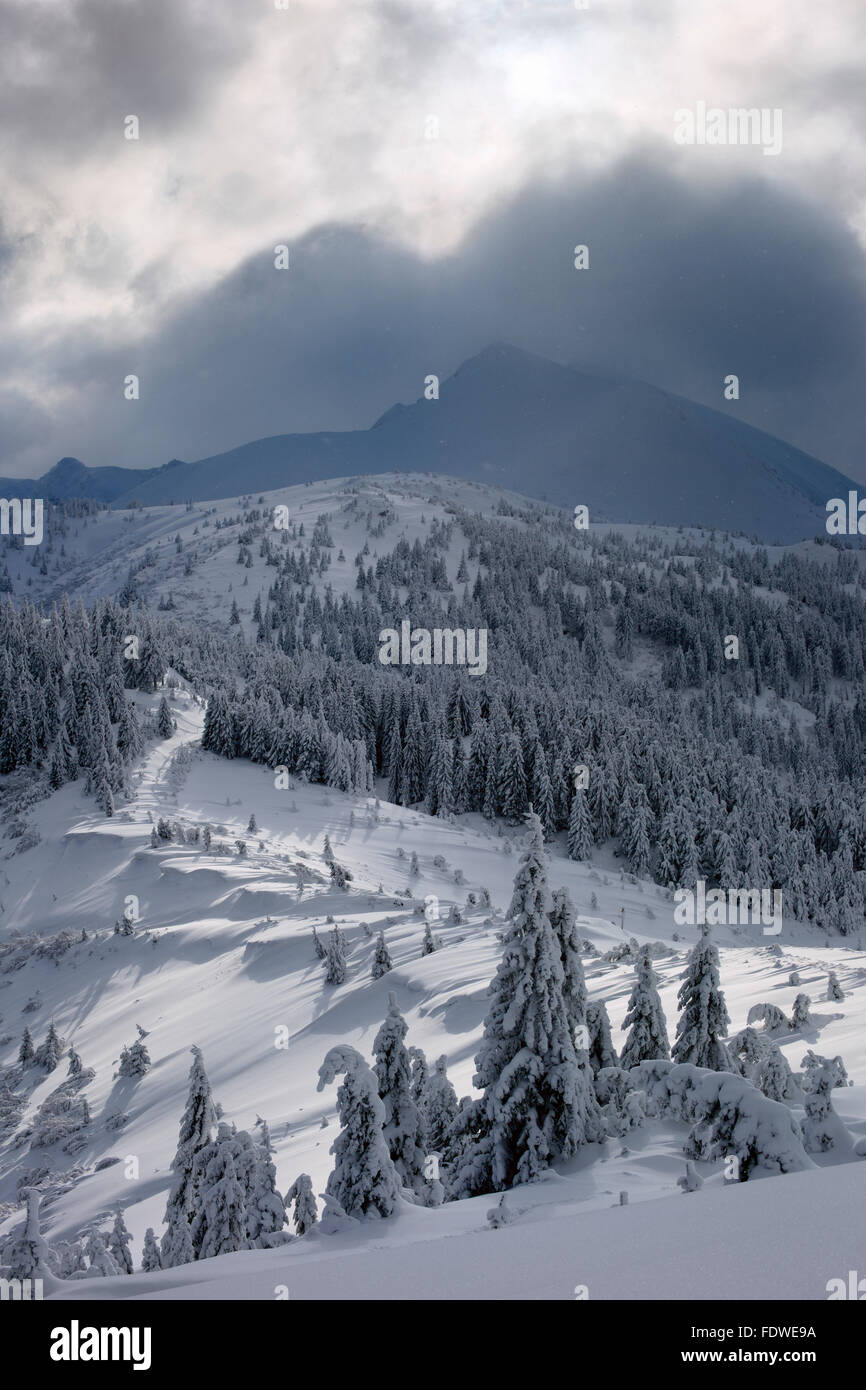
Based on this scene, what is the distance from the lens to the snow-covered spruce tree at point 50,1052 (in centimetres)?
2752

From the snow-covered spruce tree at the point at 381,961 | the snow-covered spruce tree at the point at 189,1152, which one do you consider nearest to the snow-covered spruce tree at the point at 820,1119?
the snow-covered spruce tree at the point at 189,1152

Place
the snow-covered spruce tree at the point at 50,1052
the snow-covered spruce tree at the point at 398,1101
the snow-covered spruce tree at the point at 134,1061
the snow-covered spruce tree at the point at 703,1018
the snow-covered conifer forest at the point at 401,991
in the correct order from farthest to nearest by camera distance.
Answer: the snow-covered spruce tree at the point at 50,1052
the snow-covered spruce tree at the point at 134,1061
the snow-covered spruce tree at the point at 703,1018
the snow-covered spruce tree at the point at 398,1101
the snow-covered conifer forest at the point at 401,991

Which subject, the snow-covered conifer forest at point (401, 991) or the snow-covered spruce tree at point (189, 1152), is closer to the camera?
the snow-covered conifer forest at point (401, 991)

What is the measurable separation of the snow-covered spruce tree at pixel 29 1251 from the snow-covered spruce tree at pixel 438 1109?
6.66 m

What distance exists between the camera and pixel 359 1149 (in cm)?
950

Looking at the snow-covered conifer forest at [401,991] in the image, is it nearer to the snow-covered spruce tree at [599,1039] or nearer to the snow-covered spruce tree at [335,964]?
the snow-covered spruce tree at [599,1039]

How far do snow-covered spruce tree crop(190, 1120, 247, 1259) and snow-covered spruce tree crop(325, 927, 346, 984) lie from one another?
13542 millimetres

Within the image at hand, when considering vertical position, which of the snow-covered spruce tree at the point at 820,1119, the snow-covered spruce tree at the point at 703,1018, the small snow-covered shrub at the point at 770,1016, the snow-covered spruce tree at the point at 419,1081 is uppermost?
the snow-covered spruce tree at the point at 820,1119

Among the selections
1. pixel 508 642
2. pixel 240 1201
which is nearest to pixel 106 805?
pixel 240 1201

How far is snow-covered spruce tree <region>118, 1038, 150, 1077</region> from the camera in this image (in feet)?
79.9

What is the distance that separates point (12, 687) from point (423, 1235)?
6404 cm

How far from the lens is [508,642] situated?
155000 millimetres

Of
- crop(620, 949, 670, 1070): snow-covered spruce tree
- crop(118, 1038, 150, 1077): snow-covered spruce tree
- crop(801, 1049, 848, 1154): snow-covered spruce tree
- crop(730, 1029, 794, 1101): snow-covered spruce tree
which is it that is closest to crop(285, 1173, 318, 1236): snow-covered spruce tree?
crop(620, 949, 670, 1070): snow-covered spruce tree

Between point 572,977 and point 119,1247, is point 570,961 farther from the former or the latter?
point 119,1247
